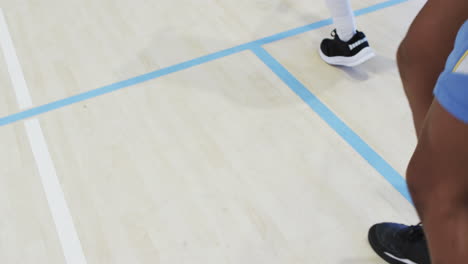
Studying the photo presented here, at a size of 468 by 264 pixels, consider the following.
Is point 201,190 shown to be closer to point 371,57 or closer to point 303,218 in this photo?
point 303,218

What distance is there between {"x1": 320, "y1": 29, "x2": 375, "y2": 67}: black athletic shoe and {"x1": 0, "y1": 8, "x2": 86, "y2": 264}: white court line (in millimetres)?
1252

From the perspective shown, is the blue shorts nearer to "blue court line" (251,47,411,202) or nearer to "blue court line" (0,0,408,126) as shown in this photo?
"blue court line" (251,47,411,202)

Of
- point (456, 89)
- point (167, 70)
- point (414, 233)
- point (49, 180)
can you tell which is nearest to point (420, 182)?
point (456, 89)

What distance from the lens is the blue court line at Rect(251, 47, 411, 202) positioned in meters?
1.35

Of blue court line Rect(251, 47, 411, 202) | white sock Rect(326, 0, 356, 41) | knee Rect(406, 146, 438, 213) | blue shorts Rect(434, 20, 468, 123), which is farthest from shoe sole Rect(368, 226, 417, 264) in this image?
white sock Rect(326, 0, 356, 41)

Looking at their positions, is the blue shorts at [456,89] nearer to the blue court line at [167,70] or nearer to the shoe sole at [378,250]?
the shoe sole at [378,250]

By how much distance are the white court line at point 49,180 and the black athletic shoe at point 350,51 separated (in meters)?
1.25

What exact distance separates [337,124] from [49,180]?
107 cm

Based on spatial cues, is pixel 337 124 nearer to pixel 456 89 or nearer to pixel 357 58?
pixel 357 58

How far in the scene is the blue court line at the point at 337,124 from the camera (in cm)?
135

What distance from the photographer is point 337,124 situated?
5.11 ft

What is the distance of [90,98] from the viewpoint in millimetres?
1739

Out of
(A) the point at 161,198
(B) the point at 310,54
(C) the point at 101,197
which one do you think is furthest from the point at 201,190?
(B) the point at 310,54

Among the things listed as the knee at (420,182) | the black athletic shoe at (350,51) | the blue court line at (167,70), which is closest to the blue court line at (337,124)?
the blue court line at (167,70)
